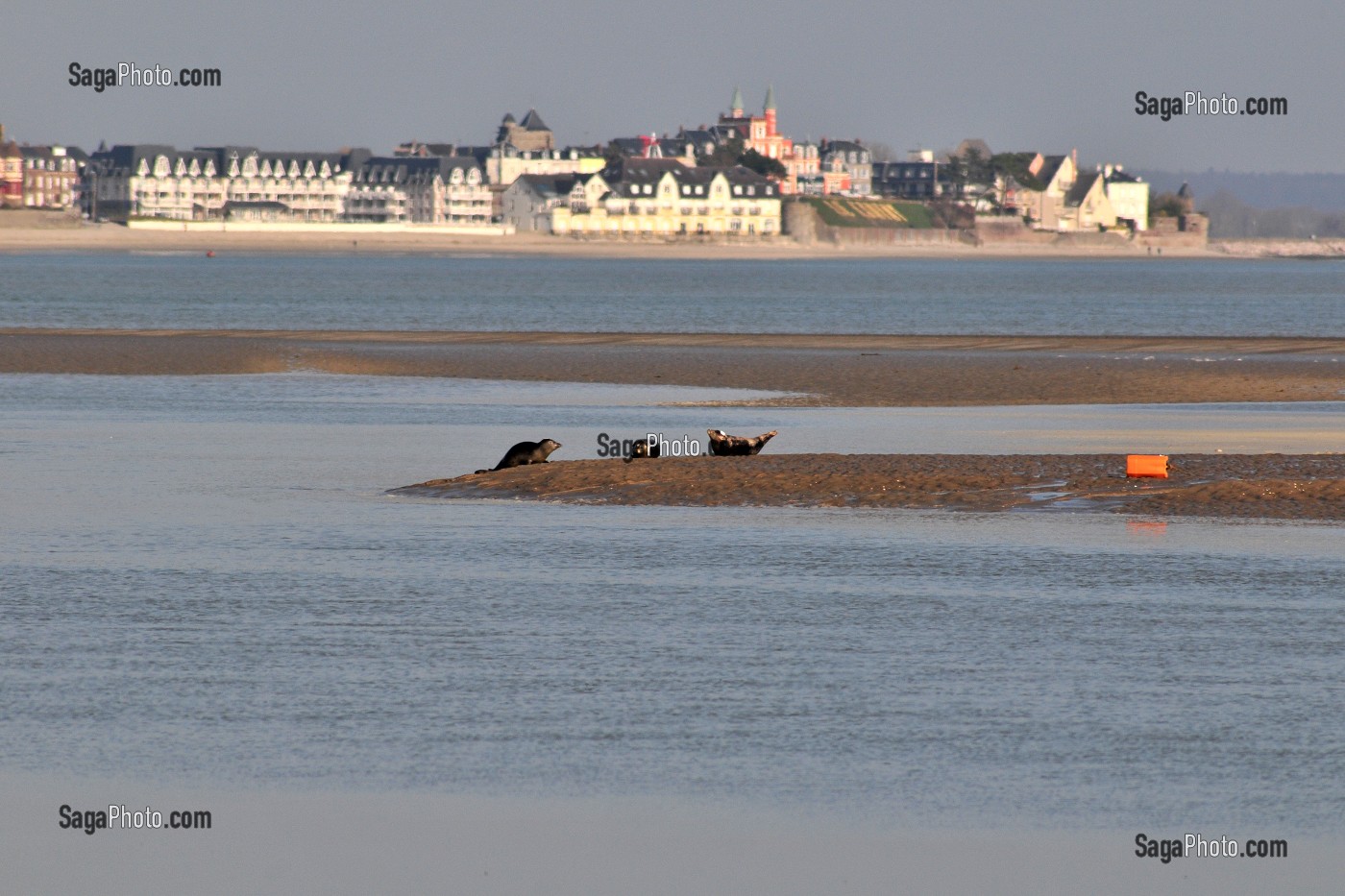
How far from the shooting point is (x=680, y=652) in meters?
11.7

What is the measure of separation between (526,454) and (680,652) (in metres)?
9.58

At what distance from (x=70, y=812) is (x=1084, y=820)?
4.50m

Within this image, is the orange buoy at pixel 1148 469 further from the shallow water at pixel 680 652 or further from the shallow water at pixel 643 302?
the shallow water at pixel 643 302

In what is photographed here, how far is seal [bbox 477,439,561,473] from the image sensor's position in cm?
2097

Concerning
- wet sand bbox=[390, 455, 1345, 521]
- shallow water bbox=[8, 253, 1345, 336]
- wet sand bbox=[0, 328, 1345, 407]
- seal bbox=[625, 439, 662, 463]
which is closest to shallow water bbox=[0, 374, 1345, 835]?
wet sand bbox=[390, 455, 1345, 521]

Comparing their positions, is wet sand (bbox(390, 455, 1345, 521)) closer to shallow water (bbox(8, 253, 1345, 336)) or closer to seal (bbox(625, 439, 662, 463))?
seal (bbox(625, 439, 662, 463))

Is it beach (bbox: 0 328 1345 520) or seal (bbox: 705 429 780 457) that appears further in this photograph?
seal (bbox: 705 429 780 457)

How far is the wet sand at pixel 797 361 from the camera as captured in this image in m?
36.0

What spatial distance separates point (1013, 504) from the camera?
62.2ft

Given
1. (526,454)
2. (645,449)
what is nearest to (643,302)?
(645,449)

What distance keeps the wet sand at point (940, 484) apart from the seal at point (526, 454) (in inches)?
7.2

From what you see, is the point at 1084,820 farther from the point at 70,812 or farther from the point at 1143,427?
the point at 1143,427

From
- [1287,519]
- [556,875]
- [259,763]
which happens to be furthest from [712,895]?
[1287,519]

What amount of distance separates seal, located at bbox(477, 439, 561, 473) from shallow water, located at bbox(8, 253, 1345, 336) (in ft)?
119
